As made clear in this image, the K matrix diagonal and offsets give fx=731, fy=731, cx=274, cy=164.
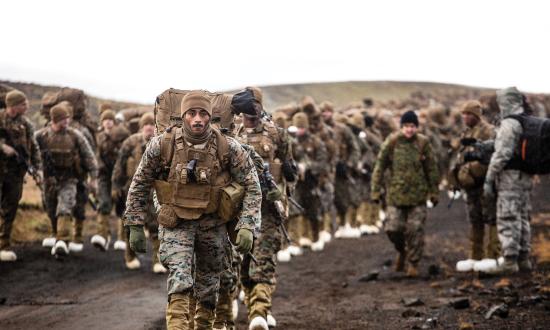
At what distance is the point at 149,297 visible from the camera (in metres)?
10.2

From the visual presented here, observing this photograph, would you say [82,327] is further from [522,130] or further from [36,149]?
[522,130]

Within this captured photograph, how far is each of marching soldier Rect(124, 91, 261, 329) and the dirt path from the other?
79.7 inches

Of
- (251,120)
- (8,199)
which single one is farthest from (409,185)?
(8,199)

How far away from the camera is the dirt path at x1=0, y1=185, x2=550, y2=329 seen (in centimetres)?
890

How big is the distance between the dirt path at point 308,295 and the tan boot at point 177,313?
7.21 feet

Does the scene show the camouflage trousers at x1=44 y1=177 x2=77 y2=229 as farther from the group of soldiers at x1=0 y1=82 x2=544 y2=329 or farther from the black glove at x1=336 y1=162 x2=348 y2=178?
the black glove at x1=336 y1=162 x2=348 y2=178

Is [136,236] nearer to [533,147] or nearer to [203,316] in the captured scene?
[203,316]

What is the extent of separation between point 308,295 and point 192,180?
5.45 m

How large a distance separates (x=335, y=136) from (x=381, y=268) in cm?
414

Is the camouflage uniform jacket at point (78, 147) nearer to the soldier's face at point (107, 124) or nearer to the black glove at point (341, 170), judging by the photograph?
the soldier's face at point (107, 124)

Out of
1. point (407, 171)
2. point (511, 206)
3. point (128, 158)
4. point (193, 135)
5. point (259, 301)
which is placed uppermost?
point (193, 135)

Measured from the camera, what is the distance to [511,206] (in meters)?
11.3

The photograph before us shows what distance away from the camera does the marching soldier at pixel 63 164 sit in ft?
41.7

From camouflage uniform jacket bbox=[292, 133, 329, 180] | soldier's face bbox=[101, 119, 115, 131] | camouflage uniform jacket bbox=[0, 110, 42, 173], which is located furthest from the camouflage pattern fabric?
camouflage uniform jacket bbox=[0, 110, 42, 173]
